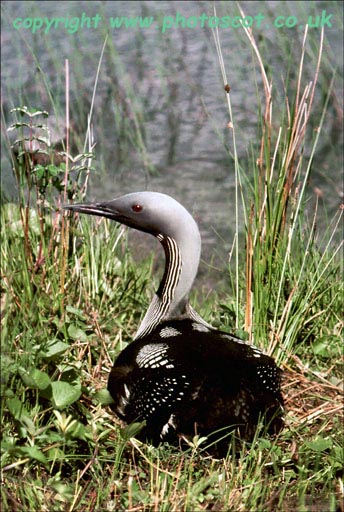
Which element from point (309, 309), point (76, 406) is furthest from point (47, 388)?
point (309, 309)

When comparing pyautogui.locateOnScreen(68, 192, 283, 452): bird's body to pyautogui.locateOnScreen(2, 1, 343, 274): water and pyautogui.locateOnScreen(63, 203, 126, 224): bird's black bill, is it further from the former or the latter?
pyautogui.locateOnScreen(2, 1, 343, 274): water

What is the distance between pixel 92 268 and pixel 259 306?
851 millimetres

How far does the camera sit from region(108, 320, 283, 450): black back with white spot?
9.89 ft

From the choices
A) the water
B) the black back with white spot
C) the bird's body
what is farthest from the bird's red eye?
the water

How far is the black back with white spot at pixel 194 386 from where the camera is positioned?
3.01 metres

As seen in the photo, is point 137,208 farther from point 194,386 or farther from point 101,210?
point 194,386

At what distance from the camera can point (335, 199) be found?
5562 millimetres

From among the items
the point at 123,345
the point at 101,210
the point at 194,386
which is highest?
the point at 101,210

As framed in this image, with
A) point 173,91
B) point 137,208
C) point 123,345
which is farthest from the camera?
point 173,91

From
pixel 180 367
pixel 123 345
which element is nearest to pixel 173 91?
pixel 123 345

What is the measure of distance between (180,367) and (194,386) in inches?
3.7

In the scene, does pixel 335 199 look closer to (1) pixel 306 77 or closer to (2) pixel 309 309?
(1) pixel 306 77

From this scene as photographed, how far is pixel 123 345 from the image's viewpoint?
404 centimetres

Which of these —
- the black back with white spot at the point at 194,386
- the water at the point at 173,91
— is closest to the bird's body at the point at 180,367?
the black back with white spot at the point at 194,386
